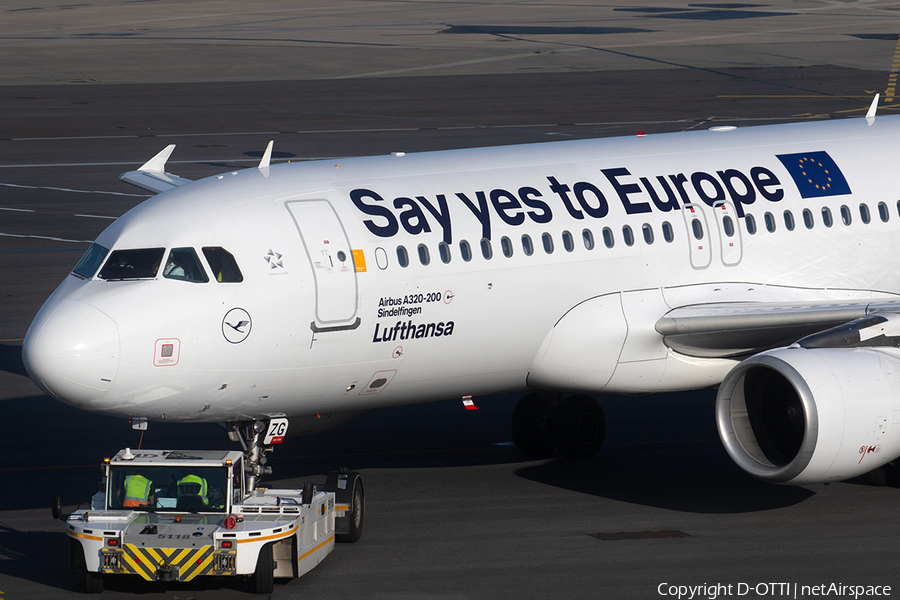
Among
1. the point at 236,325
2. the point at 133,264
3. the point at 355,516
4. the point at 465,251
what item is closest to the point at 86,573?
the point at 236,325

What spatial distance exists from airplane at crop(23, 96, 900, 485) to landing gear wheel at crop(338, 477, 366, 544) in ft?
4.34

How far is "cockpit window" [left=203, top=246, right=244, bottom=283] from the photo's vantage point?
18.7 m

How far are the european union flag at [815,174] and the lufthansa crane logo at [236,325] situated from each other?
988cm

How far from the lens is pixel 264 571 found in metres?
17.4

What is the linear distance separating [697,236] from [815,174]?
2908 millimetres

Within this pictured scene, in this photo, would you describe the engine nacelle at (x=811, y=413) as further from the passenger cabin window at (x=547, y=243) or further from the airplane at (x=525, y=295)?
the passenger cabin window at (x=547, y=243)

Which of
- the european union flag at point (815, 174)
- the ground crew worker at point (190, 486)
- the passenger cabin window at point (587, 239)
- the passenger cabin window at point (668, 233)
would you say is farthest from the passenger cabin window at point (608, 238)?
the ground crew worker at point (190, 486)

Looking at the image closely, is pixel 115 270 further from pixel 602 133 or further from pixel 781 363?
pixel 602 133

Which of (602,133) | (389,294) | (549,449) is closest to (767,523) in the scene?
(549,449)

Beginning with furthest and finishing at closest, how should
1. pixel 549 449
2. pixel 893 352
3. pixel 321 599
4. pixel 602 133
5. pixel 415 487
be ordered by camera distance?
pixel 602 133 → pixel 549 449 → pixel 415 487 → pixel 893 352 → pixel 321 599

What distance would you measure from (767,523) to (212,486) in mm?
8155

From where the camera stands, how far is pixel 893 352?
20.0m

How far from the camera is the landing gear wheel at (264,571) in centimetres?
1733

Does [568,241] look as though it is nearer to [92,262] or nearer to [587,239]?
[587,239]
